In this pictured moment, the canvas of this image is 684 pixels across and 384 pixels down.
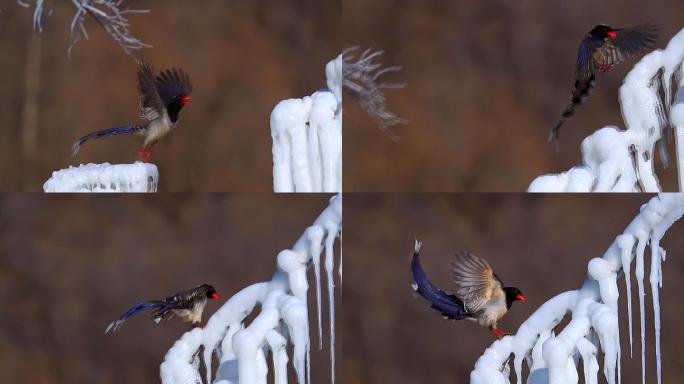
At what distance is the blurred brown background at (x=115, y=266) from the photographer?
8.02 ft

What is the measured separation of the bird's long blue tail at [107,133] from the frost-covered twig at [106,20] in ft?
0.51

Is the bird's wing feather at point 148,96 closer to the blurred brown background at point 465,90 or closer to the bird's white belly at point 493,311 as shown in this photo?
the blurred brown background at point 465,90

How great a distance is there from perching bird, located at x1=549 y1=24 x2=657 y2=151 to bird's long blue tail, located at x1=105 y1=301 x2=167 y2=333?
862mm

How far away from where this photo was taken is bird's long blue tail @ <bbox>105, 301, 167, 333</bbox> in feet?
8.11

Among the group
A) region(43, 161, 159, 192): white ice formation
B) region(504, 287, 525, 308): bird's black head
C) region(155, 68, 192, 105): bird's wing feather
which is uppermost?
region(155, 68, 192, 105): bird's wing feather

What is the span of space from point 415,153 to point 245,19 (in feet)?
1.45

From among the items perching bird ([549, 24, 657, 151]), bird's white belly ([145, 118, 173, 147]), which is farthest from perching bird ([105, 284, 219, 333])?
perching bird ([549, 24, 657, 151])

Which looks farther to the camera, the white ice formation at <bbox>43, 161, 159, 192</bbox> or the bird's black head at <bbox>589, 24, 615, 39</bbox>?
the white ice formation at <bbox>43, 161, 159, 192</bbox>

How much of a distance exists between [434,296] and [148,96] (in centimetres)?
71

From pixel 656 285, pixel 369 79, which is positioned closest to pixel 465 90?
pixel 369 79

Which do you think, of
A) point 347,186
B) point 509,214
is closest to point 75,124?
point 347,186

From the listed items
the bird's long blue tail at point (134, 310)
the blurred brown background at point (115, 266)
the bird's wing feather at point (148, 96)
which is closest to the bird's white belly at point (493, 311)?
the blurred brown background at point (115, 266)

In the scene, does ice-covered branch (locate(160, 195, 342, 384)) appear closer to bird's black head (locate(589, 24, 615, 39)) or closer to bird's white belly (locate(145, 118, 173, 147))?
bird's white belly (locate(145, 118, 173, 147))

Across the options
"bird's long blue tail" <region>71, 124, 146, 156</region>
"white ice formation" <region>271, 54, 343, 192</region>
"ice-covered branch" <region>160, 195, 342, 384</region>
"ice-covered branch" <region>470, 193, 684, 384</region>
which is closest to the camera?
"ice-covered branch" <region>470, 193, 684, 384</region>
